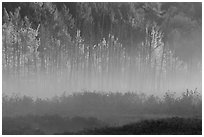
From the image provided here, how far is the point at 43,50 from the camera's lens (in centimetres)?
1656

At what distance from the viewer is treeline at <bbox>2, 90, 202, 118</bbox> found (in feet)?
51.7

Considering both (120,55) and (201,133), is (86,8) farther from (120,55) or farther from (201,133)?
(201,133)

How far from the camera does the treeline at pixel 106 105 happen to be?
15750 millimetres

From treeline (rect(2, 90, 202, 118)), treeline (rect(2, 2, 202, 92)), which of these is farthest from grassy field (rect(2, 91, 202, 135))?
treeline (rect(2, 2, 202, 92))

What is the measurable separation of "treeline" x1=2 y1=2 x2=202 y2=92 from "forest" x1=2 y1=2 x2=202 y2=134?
0.03 metres

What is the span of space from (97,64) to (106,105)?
133 cm

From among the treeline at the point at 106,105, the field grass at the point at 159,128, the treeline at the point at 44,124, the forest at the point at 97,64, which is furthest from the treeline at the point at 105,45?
the field grass at the point at 159,128

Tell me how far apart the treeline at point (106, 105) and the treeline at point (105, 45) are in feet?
0.95

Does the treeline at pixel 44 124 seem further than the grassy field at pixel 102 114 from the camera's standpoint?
No

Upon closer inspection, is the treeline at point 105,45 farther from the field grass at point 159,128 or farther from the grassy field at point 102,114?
the field grass at point 159,128

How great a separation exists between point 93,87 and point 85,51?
1103 millimetres

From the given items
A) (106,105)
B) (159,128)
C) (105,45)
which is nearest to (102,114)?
(106,105)

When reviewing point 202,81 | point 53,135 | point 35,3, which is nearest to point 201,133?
point 202,81

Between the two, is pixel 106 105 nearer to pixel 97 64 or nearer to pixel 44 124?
pixel 97 64
